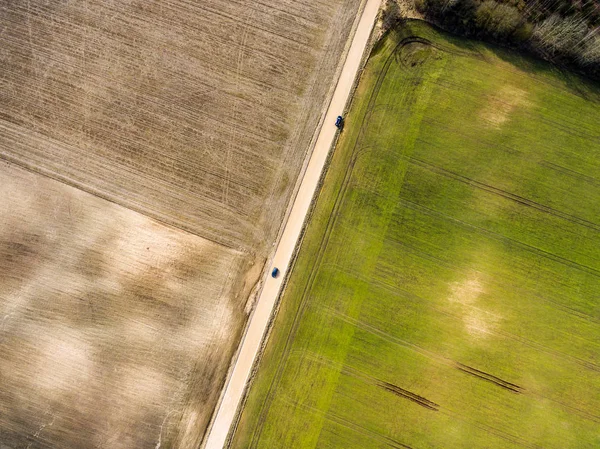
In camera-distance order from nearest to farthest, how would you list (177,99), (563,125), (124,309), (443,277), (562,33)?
(562,33) → (563,125) → (443,277) → (177,99) → (124,309)

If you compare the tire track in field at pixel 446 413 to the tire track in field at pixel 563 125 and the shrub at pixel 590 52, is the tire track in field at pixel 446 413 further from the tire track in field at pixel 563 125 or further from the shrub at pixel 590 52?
the shrub at pixel 590 52

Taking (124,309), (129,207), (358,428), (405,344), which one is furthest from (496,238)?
(124,309)

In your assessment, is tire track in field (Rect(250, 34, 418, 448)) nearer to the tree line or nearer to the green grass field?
the green grass field

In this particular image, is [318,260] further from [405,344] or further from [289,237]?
[405,344]

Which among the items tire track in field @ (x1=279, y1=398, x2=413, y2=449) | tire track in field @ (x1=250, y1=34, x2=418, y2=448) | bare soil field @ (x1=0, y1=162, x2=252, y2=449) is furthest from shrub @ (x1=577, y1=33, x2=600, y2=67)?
tire track in field @ (x1=279, y1=398, x2=413, y2=449)

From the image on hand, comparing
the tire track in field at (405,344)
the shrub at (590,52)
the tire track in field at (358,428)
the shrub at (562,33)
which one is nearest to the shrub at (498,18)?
the shrub at (562,33)

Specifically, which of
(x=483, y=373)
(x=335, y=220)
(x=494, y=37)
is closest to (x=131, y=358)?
(x=335, y=220)

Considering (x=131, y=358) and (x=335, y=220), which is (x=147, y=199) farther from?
(x=335, y=220)
